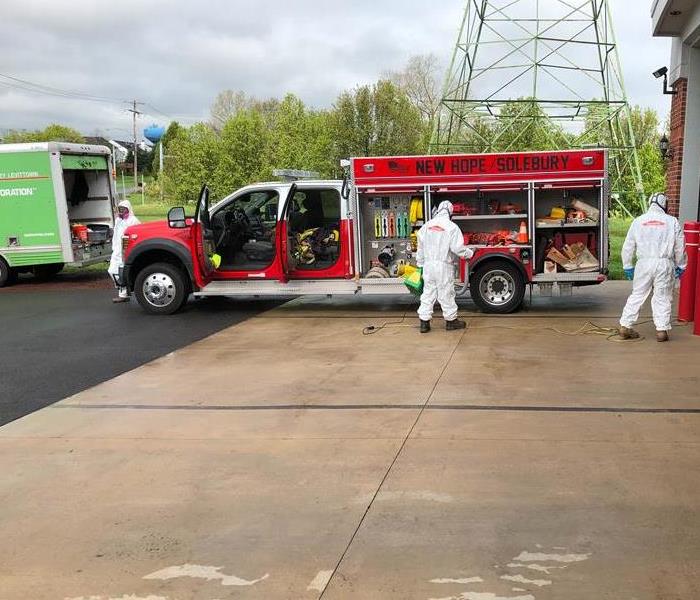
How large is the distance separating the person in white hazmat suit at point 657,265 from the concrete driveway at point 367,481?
0.64 m

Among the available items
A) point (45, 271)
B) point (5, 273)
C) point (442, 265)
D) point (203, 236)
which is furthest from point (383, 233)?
point (45, 271)

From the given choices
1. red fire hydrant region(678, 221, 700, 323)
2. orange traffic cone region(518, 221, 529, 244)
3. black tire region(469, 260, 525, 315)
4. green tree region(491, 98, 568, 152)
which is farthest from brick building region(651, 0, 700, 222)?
green tree region(491, 98, 568, 152)

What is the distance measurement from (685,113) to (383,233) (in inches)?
249

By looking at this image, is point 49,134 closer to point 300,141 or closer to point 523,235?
point 300,141

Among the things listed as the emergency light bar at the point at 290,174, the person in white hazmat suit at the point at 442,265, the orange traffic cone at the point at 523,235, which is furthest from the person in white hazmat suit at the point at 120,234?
A: the orange traffic cone at the point at 523,235

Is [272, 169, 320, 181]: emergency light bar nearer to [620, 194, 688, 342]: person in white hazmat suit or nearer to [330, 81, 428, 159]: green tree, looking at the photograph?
[620, 194, 688, 342]: person in white hazmat suit

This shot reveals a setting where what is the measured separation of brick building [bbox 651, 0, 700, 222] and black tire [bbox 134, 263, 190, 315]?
8923 millimetres

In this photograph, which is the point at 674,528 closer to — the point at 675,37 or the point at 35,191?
the point at 675,37

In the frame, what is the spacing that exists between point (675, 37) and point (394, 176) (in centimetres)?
667

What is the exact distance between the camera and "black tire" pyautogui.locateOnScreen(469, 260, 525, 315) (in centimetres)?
1068

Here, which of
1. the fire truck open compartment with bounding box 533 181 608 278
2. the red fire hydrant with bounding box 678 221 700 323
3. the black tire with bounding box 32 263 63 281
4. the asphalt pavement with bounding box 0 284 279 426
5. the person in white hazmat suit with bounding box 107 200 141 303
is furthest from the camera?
the black tire with bounding box 32 263 63 281

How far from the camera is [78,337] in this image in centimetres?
1001

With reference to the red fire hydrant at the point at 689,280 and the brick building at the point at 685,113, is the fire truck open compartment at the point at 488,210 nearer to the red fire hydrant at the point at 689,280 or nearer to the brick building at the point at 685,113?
the red fire hydrant at the point at 689,280

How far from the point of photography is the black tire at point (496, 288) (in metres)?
10.7
